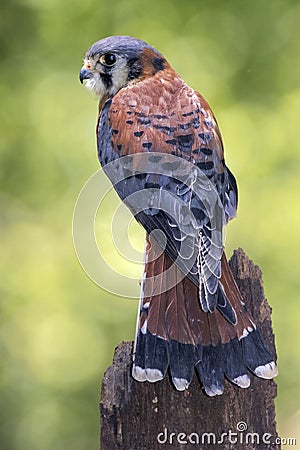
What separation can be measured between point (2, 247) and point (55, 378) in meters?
1.00

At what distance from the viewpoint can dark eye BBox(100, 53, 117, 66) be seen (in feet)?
10.2

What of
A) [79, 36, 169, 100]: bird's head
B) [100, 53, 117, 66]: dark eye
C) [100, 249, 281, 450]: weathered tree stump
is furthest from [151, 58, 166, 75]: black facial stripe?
[100, 249, 281, 450]: weathered tree stump

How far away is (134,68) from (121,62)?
6cm

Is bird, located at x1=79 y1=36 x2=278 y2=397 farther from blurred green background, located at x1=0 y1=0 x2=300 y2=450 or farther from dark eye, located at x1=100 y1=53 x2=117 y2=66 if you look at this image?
blurred green background, located at x1=0 y1=0 x2=300 y2=450

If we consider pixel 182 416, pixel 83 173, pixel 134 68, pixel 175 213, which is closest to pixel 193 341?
pixel 182 416

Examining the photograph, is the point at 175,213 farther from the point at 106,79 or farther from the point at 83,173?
the point at 83,173

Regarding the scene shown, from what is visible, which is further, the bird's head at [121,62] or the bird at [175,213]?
the bird's head at [121,62]

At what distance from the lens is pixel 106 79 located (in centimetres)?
313

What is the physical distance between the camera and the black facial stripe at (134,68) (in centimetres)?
309

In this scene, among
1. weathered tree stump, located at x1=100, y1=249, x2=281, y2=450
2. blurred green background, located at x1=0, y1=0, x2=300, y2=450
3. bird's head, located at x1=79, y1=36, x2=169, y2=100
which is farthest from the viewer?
blurred green background, located at x1=0, y1=0, x2=300, y2=450

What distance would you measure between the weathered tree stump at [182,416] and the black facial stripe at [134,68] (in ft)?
4.28

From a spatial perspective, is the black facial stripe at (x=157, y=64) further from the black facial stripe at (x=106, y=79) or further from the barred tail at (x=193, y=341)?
the barred tail at (x=193, y=341)

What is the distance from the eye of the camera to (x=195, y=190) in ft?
8.96

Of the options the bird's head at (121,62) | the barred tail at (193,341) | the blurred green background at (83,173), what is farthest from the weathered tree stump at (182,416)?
the blurred green background at (83,173)
